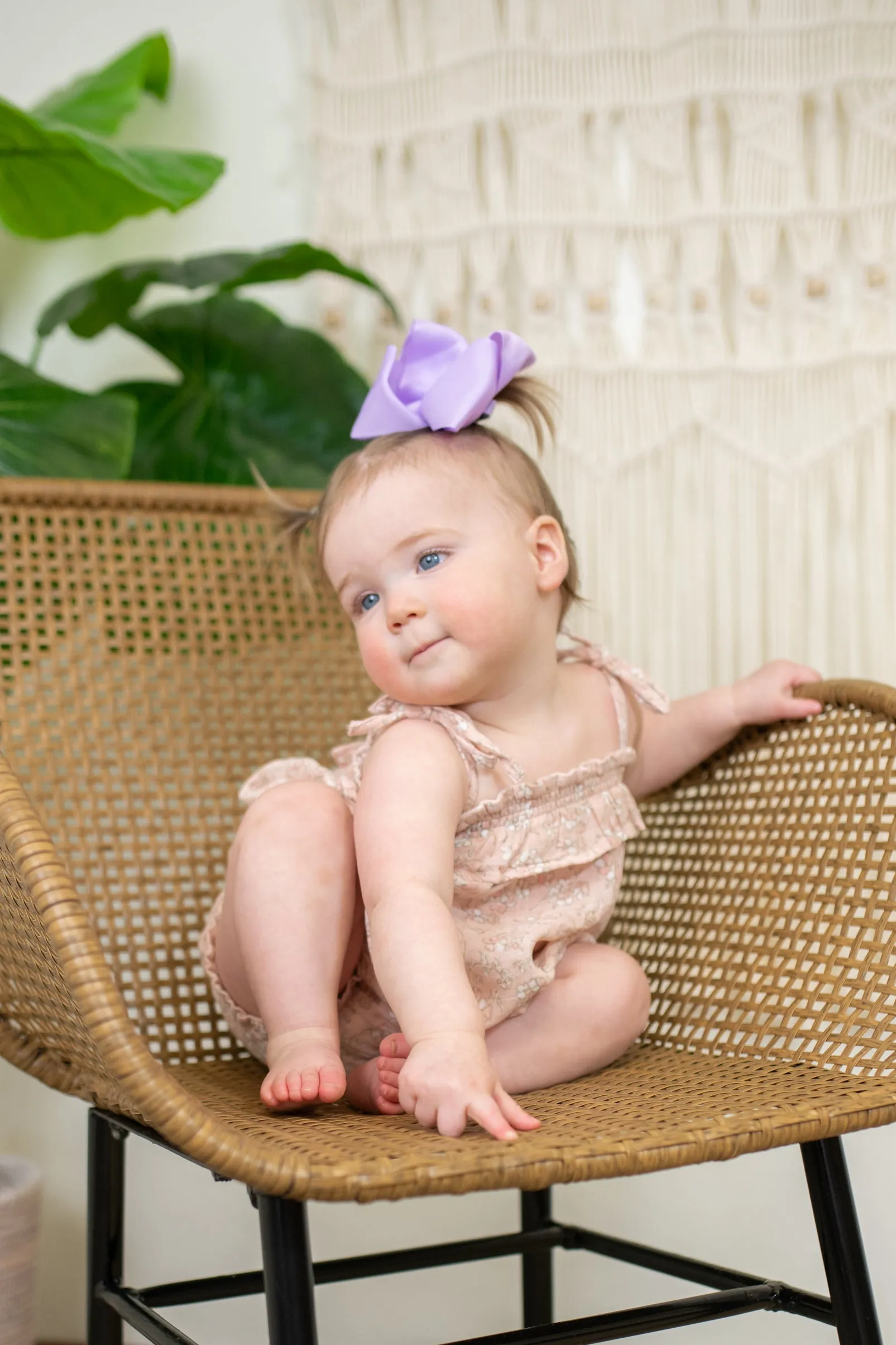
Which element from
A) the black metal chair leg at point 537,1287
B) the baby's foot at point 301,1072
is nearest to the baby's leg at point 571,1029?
the baby's foot at point 301,1072

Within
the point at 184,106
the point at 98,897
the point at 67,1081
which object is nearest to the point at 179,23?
the point at 184,106

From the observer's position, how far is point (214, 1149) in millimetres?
598

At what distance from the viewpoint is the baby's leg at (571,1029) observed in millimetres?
847

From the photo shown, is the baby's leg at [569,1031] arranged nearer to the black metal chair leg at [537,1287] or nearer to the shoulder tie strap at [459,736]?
the shoulder tie strap at [459,736]

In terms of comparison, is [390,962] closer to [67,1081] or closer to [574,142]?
[67,1081]

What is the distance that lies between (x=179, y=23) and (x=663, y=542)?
83 centimetres

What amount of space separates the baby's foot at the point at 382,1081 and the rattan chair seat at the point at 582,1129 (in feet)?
0.05

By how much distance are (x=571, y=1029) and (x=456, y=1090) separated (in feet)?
0.72

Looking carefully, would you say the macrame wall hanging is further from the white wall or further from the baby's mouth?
the baby's mouth

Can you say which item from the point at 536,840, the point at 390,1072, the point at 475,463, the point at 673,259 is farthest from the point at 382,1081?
the point at 673,259

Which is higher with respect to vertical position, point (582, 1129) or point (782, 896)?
point (782, 896)

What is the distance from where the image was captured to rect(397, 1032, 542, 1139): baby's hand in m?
0.65

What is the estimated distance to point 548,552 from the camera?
0.98m

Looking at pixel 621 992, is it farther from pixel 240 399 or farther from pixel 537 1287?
pixel 240 399
